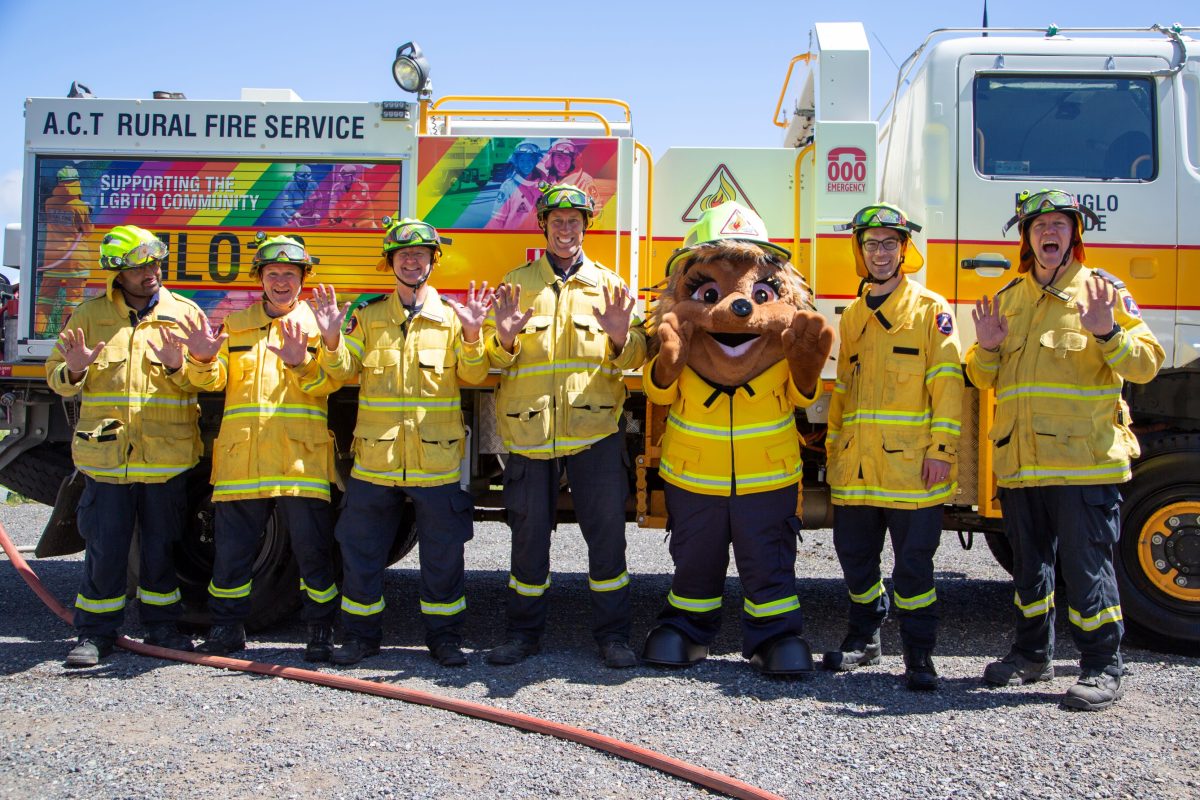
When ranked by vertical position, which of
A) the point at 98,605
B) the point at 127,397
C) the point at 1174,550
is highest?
the point at 127,397

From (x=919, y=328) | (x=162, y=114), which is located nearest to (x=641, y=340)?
(x=919, y=328)

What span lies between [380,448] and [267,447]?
609 millimetres

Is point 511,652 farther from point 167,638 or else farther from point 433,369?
point 167,638

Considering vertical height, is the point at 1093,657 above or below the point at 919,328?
below

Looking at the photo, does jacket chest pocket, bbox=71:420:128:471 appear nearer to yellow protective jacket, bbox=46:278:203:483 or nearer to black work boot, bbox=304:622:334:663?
yellow protective jacket, bbox=46:278:203:483

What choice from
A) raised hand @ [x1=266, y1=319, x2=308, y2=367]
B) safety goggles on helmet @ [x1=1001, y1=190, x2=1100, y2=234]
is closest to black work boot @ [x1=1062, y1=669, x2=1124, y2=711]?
safety goggles on helmet @ [x1=1001, y1=190, x2=1100, y2=234]

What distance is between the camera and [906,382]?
15.0 feet

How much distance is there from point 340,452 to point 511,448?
52.7 inches

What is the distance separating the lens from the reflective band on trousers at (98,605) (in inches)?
195

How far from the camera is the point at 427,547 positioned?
15.9 ft

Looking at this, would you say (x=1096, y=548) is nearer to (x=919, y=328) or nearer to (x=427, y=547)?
(x=919, y=328)

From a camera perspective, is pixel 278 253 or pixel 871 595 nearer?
pixel 871 595

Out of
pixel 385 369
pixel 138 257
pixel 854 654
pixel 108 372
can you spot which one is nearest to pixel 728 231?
pixel 385 369

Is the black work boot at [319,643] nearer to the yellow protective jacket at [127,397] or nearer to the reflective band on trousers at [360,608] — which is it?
the reflective band on trousers at [360,608]
